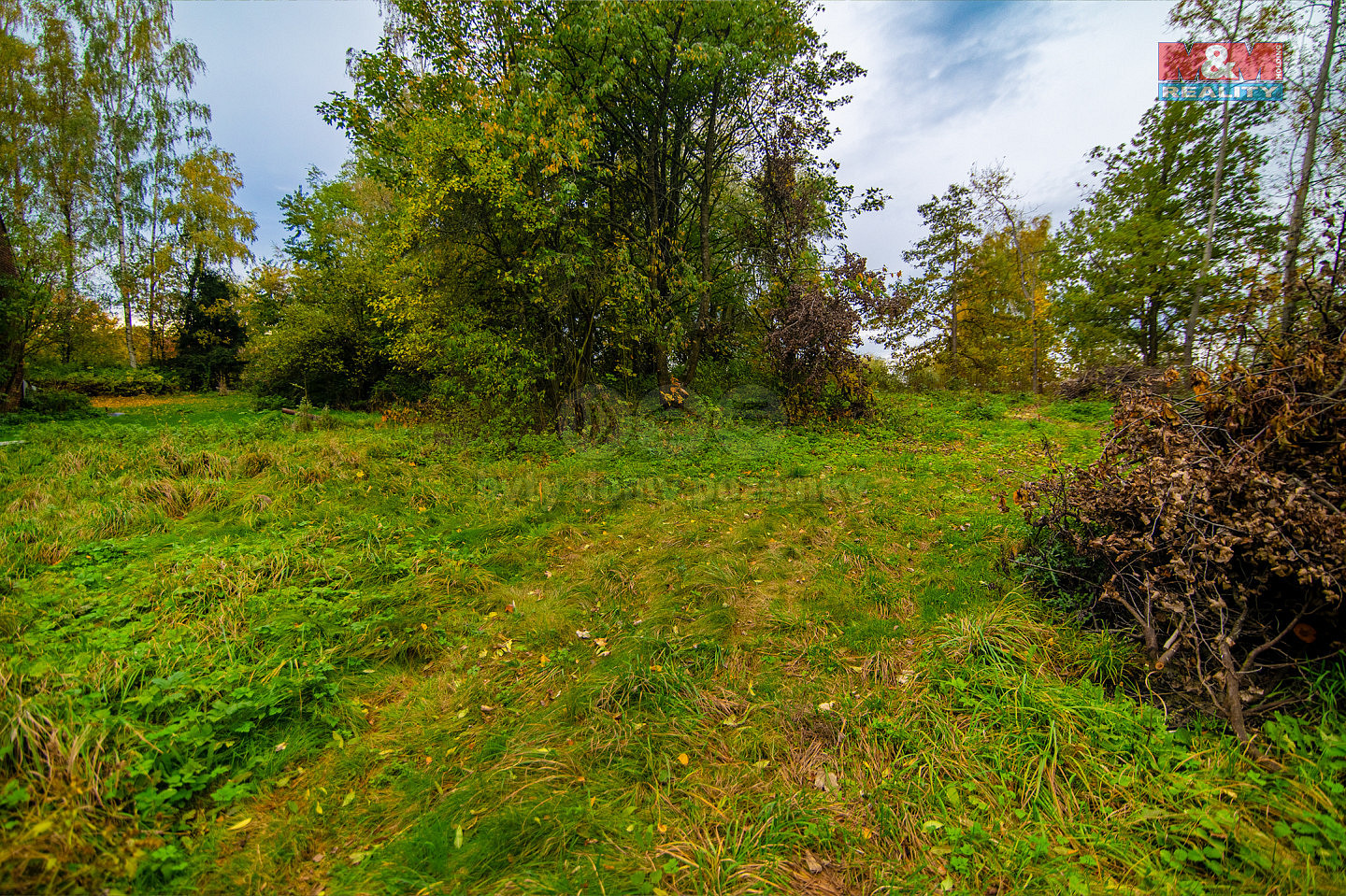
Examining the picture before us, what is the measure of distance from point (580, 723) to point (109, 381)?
868 inches

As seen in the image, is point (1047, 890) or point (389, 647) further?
point (389, 647)

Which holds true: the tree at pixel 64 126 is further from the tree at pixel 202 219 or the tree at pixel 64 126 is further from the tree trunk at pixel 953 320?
the tree trunk at pixel 953 320

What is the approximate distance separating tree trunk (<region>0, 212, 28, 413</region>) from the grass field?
24.6 feet

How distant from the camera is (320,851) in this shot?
191 centimetres

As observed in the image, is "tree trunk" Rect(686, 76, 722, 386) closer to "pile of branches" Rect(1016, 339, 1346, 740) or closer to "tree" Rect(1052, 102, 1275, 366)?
"pile of branches" Rect(1016, 339, 1346, 740)

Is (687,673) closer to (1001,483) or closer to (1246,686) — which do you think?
(1246,686)

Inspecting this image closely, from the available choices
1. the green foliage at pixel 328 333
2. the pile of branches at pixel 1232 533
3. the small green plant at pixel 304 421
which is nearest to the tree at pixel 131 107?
the green foliage at pixel 328 333

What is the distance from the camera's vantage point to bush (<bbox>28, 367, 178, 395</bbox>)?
14625 millimetres

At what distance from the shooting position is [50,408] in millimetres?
9492

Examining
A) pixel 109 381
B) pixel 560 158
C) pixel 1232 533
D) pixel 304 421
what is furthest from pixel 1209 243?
pixel 109 381

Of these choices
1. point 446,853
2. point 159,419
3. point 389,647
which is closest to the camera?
point 446,853

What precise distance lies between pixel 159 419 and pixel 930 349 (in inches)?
878

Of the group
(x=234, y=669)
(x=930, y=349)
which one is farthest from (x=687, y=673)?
(x=930, y=349)

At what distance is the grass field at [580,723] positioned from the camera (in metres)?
1.82
